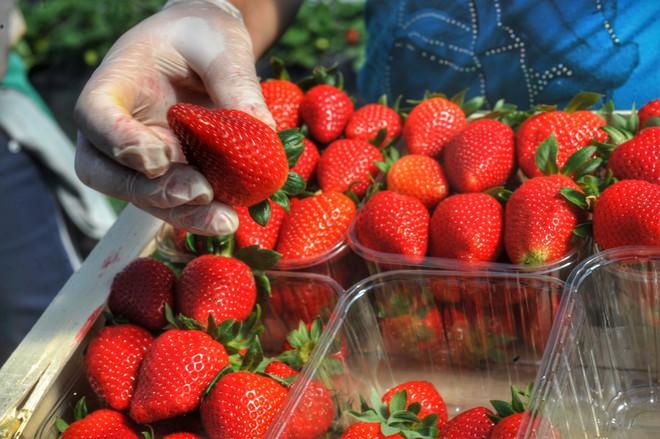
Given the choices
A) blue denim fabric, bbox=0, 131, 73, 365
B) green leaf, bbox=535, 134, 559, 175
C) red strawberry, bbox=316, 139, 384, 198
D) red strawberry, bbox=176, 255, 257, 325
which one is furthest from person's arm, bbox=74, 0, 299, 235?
blue denim fabric, bbox=0, 131, 73, 365

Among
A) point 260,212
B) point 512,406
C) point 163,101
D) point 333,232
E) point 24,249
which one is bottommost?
point 24,249

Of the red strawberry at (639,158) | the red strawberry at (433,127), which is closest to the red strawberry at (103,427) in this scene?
the red strawberry at (433,127)

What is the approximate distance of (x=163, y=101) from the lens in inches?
52.4

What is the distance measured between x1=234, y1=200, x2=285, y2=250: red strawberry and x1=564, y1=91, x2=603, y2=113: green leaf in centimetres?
56

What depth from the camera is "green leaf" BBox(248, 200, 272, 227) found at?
1.15 m

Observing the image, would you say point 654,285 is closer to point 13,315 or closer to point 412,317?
point 412,317

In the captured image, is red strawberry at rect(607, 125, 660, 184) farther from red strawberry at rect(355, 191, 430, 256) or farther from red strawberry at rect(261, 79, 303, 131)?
red strawberry at rect(261, 79, 303, 131)

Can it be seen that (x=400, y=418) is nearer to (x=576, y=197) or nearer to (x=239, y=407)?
(x=239, y=407)

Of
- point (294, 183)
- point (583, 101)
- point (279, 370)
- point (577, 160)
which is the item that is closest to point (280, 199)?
point (294, 183)

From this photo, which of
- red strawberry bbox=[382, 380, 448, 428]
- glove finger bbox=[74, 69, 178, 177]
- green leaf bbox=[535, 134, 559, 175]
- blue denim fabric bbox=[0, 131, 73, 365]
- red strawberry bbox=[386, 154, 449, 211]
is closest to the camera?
glove finger bbox=[74, 69, 178, 177]

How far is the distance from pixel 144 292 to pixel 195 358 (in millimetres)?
211

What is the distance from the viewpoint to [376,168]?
4.73 ft

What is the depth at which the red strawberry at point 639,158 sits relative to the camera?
3.78 ft

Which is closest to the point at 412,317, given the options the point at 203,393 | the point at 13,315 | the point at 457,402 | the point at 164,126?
the point at 457,402
